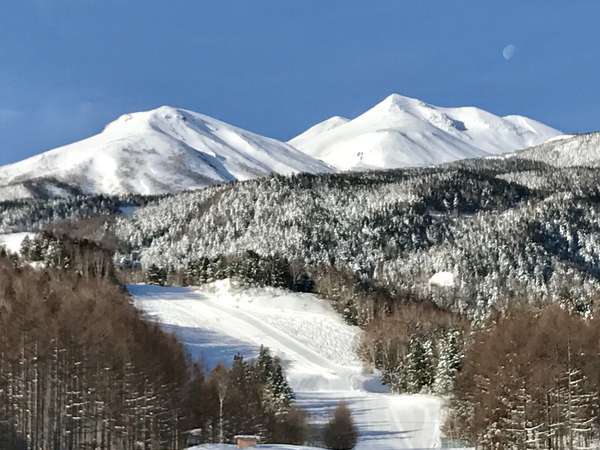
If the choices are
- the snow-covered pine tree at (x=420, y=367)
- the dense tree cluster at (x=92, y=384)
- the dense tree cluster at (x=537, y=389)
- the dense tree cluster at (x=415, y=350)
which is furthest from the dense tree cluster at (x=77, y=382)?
the snow-covered pine tree at (x=420, y=367)

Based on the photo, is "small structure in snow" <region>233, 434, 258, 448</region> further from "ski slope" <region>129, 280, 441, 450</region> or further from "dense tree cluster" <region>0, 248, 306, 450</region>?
"ski slope" <region>129, 280, 441, 450</region>

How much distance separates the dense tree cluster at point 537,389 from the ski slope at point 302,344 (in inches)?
786

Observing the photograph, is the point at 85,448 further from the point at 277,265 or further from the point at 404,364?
the point at 277,265

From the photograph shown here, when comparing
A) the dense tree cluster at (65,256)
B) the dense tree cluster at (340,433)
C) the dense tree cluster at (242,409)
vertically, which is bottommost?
the dense tree cluster at (340,433)

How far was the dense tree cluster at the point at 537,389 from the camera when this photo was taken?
77.1m

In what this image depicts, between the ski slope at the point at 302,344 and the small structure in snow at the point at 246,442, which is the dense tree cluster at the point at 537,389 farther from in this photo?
the small structure in snow at the point at 246,442

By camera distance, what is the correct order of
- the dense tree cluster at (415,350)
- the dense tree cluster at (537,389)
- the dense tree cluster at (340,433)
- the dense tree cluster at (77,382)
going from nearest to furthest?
1. the dense tree cluster at (77,382)
2. the dense tree cluster at (537,389)
3. the dense tree cluster at (340,433)
4. the dense tree cluster at (415,350)

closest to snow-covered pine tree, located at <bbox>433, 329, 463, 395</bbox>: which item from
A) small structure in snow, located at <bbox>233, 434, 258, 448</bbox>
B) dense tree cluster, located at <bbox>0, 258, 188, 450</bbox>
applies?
dense tree cluster, located at <bbox>0, 258, 188, 450</bbox>

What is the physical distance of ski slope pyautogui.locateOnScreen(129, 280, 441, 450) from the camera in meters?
112

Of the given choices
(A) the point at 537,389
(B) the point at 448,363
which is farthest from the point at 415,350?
(A) the point at 537,389

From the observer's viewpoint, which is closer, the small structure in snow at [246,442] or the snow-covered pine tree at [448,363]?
the small structure in snow at [246,442]

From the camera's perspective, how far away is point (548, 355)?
263 ft

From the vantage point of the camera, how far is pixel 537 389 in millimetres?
77438

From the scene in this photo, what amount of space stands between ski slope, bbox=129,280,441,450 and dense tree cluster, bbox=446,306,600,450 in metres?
20.0
